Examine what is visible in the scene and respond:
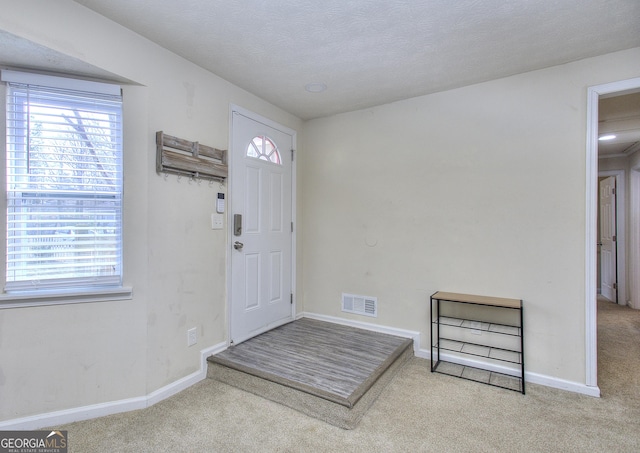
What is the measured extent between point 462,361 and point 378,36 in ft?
8.84

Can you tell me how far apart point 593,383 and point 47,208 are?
391 cm

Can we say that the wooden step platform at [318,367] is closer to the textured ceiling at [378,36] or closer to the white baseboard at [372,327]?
the white baseboard at [372,327]

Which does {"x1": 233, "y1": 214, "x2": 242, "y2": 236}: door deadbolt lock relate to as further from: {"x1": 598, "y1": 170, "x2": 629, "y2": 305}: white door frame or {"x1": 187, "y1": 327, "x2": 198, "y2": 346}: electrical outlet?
{"x1": 598, "y1": 170, "x2": 629, "y2": 305}: white door frame

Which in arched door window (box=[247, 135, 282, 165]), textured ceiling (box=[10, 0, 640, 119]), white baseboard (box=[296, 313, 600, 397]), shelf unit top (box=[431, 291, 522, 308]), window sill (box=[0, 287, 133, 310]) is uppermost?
textured ceiling (box=[10, 0, 640, 119])

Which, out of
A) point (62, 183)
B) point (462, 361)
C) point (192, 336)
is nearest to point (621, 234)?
point (462, 361)

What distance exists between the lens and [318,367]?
238 cm

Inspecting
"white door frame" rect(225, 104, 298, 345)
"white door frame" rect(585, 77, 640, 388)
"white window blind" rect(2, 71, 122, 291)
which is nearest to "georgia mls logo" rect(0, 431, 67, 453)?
"white window blind" rect(2, 71, 122, 291)

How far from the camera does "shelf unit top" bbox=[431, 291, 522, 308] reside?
2412mm

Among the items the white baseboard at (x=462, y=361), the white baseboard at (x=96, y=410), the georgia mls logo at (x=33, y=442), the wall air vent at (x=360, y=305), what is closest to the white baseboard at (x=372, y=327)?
A: the white baseboard at (x=462, y=361)

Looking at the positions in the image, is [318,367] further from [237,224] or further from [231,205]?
[231,205]

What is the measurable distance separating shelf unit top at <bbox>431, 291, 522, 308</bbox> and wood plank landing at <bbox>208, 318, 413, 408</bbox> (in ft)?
1.94

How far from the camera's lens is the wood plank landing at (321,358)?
212 centimetres

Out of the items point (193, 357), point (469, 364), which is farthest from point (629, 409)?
point (193, 357)

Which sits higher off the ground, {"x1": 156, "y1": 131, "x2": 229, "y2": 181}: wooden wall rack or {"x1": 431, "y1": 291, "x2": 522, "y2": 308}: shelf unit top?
{"x1": 156, "y1": 131, "x2": 229, "y2": 181}: wooden wall rack
